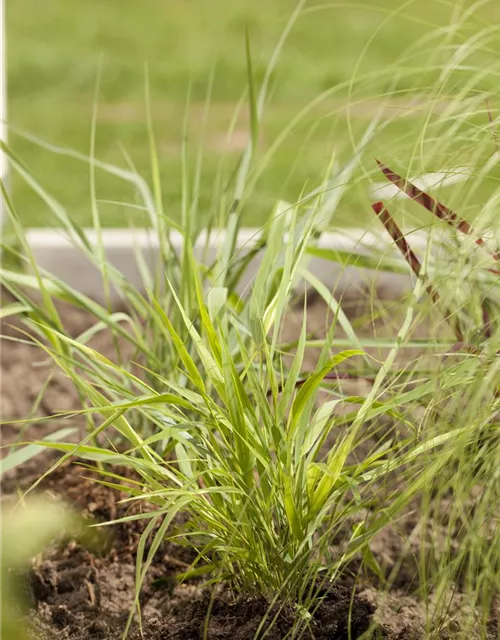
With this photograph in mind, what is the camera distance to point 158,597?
66.4 inches

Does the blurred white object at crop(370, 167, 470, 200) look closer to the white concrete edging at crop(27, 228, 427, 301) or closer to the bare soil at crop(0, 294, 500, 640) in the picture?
the bare soil at crop(0, 294, 500, 640)

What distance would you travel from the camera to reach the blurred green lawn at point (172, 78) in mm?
3803

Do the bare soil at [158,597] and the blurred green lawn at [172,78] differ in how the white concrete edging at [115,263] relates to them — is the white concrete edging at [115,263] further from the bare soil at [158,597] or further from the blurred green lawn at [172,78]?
the bare soil at [158,597]

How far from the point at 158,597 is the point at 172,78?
11.3 ft

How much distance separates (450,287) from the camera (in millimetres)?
1373

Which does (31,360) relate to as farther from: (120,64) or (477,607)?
(120,64)

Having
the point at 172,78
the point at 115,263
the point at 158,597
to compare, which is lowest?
the point at 158,597

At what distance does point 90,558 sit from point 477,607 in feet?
2.21

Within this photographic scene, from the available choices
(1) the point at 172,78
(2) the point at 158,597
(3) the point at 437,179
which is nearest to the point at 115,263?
(3) the point at 437,179

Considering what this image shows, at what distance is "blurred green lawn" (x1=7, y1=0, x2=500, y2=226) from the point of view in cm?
380

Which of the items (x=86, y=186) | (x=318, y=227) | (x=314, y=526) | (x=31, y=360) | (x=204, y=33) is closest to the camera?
(x=314, y=526)

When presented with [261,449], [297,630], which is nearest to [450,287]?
[261,449]

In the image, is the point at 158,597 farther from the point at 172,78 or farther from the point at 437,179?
the point at 172,78

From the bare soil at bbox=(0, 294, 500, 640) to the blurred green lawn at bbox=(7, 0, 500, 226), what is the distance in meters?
1.50
